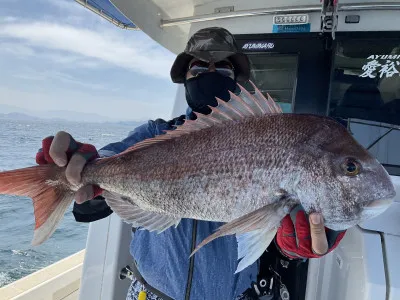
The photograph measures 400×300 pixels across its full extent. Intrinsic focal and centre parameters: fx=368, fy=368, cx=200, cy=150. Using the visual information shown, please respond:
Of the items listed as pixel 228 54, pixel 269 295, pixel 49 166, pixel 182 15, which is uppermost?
pixel 182 15

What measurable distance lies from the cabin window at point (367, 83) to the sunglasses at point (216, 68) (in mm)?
1082

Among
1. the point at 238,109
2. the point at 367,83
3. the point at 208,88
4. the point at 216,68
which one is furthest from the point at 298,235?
the point at 367,83

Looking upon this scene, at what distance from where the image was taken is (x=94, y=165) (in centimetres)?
149

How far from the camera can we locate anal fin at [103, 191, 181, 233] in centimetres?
143

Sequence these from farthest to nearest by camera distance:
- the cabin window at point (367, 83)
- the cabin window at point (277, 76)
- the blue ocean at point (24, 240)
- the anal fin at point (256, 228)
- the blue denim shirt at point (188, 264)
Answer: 1. the blue ocean at point (24, 240)
2. the cabin window at point (277, 76)
3. the cabin window at point (367, 83)
4. the blue denim shirt at point (188, 264)
5. the anal fin at point (256, 228)

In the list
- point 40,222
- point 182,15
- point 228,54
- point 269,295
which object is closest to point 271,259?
point 269,295

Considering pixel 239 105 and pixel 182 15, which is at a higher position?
pixel 182 15

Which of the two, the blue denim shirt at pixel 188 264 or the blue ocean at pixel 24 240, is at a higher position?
the blue denim shirt at pixel 188 264

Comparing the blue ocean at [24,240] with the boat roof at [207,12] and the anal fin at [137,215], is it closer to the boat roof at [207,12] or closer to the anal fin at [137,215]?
the boat roof at [207,12]

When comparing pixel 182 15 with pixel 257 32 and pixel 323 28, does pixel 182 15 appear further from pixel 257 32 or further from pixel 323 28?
pixel 323 28

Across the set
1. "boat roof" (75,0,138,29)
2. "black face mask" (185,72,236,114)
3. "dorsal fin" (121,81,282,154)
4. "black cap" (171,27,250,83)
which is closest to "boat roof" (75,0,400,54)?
"boat roof" (75,0,138,29)

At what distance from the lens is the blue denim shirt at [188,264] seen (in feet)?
5.50

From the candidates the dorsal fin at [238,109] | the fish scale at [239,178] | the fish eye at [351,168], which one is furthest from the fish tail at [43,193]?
the fish eye at [351,168]

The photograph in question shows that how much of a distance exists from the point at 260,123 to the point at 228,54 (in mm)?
763
